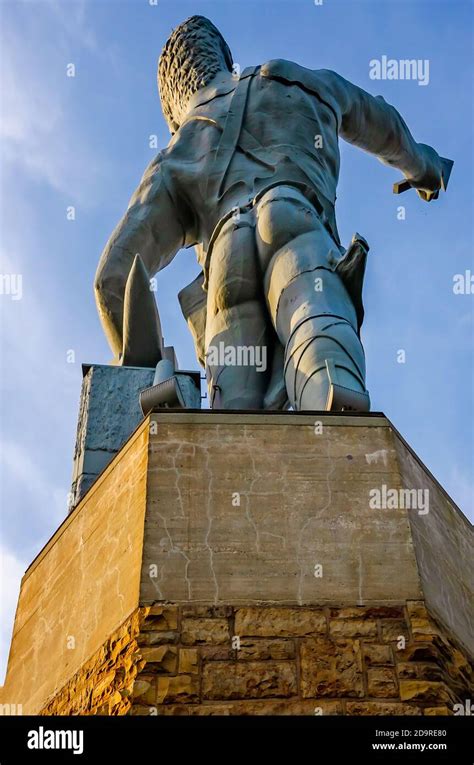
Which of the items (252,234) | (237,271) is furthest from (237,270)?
(252,234)

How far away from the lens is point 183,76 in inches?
384

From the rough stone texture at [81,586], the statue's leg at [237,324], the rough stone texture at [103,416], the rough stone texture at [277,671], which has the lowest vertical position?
the rough stone texture at [277,671]

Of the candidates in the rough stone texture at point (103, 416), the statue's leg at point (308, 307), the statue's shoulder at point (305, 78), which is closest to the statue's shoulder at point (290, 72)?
the statue's shoulder at point (305, 78)

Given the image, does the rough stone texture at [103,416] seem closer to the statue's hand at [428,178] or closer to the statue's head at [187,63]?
the statue's head at [187,63]

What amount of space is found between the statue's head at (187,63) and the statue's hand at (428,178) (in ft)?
5.95

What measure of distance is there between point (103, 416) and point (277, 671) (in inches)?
106

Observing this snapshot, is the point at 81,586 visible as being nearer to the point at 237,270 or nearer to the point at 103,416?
the point at 103,416

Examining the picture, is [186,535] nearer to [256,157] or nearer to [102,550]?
[102,550]

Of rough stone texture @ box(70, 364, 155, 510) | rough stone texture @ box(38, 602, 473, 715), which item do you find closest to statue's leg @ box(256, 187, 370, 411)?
rough stone texture @ box(70, 364, 155, 510)

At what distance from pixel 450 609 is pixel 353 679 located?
2.86 ft

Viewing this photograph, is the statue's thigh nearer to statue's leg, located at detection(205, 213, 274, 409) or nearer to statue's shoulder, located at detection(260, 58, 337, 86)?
statue's leg, located at detection(205, 213, 274, 409)

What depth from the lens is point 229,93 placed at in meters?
9.20

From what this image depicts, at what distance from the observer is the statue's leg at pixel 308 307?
6820 millimetres
